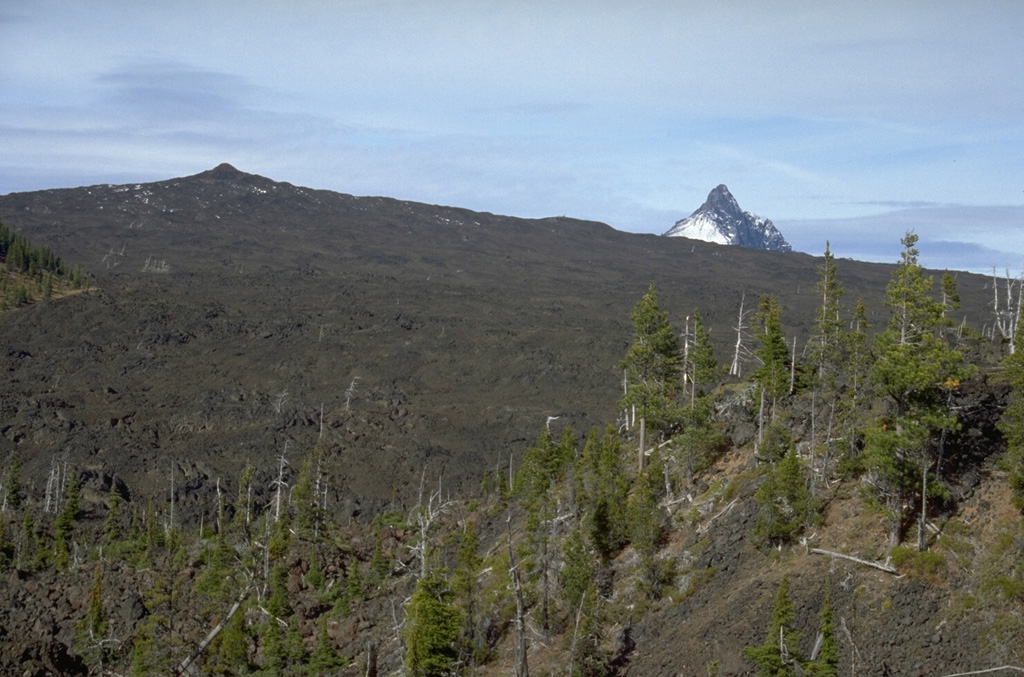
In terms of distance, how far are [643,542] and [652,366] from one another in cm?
1134

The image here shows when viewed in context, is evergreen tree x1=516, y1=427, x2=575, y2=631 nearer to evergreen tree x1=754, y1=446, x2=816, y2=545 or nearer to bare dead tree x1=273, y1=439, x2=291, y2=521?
evergreen tree x1=754, y1=446, x2=816, y2=545

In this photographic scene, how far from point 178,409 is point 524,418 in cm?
3583

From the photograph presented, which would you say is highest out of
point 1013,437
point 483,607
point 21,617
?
point 1013,437

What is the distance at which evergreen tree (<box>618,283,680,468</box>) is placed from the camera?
41.5m

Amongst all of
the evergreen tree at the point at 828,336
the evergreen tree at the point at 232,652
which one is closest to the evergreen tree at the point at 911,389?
the evergreen tree at the point at 828,336

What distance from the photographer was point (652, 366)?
1683 inches

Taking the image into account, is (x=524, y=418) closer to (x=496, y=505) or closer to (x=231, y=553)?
(x=496, y=505)

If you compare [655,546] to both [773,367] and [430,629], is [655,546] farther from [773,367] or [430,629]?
[430,629]

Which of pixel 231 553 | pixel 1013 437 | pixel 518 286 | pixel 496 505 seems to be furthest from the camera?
pixel 518 286

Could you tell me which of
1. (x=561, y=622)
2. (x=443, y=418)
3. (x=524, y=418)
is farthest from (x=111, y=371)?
(x=561, y=622)

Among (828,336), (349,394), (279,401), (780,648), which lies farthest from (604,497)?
(279,401)

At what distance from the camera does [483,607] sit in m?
38.0

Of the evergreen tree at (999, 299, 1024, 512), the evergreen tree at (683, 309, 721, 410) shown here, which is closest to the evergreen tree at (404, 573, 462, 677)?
the evergreen tree at (999, 299, 1024, 512)

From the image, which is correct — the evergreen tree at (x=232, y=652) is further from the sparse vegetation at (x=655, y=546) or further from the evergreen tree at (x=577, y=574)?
the evergreen tree at (x=577, y=574)
